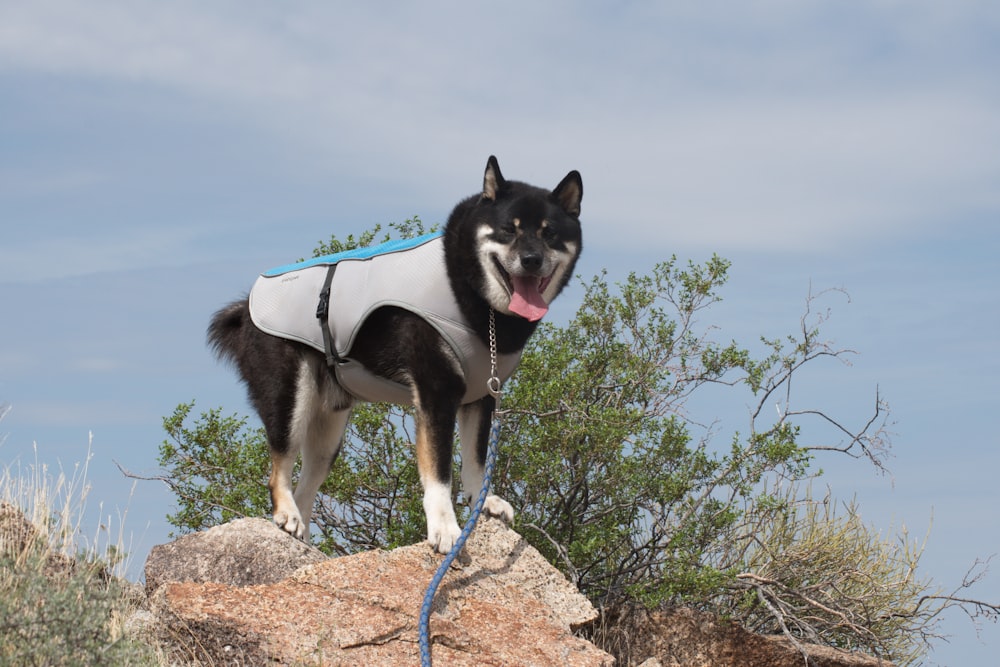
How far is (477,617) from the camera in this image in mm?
5598

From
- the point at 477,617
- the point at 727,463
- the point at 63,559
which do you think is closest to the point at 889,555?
the point at 727,463

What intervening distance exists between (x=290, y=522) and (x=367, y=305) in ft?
4.70

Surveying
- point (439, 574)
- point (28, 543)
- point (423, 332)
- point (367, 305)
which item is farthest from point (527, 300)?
point (28, 543)

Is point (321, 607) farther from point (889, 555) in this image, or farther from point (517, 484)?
point (889, 555)

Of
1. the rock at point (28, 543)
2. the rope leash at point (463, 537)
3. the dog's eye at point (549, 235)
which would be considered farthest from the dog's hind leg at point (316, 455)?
the dog's eye at point (549, 235)

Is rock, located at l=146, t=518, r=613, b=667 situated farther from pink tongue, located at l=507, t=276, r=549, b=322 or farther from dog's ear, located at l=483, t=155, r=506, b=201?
dog's ear, located at l=483, t=155, r=506, b=201

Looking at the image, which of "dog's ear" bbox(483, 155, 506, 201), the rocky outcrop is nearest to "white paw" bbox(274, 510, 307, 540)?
the rocky outcrop

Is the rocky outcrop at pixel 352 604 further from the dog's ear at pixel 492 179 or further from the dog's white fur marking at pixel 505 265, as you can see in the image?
the dog's ear at pixel 492 179

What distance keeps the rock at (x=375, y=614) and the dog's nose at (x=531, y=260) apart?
1.71m

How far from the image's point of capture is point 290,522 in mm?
6547

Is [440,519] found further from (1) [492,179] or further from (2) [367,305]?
(1) [492,179]

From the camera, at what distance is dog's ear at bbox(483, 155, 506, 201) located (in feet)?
20.1

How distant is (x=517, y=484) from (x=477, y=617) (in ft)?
10.5

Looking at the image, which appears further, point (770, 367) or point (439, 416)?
point (770, 367)
